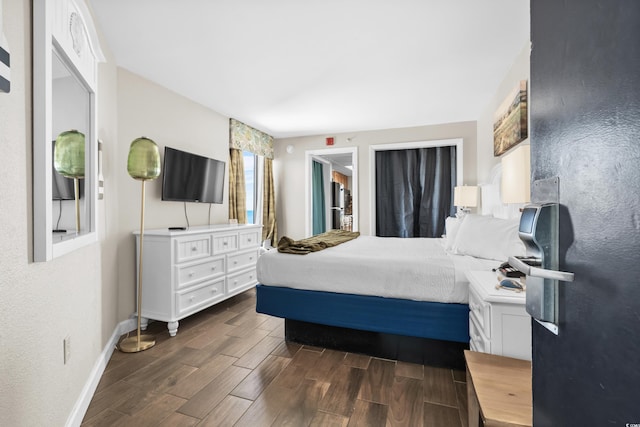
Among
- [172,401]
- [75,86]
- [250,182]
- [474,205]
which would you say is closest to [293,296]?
[172,401]

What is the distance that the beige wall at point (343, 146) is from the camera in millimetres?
4723

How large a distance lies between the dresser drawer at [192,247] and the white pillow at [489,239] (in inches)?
93.8

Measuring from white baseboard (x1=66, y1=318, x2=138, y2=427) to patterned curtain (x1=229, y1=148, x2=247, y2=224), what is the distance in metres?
2.04

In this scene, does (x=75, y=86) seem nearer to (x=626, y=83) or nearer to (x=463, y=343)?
(x=626, y=83)

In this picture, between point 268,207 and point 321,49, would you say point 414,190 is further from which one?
point 321,49

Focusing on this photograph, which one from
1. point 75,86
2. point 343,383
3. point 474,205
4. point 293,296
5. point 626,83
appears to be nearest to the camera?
point 626,83

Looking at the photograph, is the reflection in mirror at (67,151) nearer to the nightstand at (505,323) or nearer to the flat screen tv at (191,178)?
the flat screen tv at (191,178)

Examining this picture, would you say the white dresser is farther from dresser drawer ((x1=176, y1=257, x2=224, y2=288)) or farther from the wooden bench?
the wooden bench

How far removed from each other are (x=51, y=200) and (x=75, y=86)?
0.81 m

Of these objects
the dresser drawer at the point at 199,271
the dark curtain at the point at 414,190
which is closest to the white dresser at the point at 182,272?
the dresser drawer at the point at 199,271

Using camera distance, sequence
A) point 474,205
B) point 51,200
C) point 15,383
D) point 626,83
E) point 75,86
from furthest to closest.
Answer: point 474,205 < point 75,86 < point 51,200 < point 15,383 < point 626,83

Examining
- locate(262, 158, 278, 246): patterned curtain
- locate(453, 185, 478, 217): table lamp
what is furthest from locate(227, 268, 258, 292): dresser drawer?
locate(453, 185, 478, 217): table lamp

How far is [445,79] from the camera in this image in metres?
3.18

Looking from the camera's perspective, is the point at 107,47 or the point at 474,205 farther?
the point at 474,205
